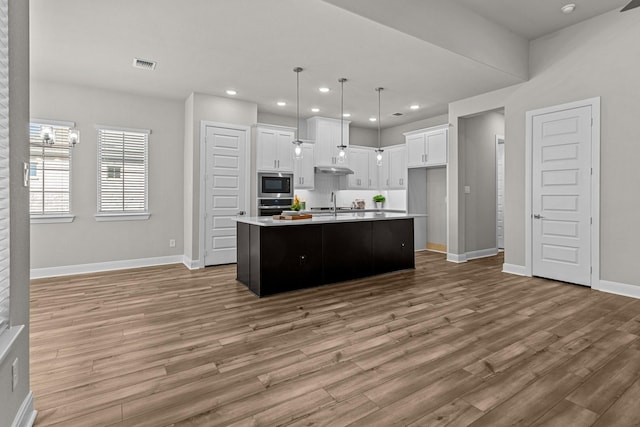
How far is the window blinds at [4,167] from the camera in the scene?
1510 mm

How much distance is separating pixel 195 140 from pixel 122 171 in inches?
52.1

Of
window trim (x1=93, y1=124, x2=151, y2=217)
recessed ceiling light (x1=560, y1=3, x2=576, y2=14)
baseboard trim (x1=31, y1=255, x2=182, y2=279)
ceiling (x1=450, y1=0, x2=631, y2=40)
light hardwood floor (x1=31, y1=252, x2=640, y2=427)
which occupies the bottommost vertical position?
light hardwood floor (x1=31, y1=252, x2=640, y2=427)

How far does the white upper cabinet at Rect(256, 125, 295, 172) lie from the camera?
21.0ft

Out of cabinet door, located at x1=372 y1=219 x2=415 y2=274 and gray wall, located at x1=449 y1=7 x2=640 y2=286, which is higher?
gray wall, located at x1=449 y1=7 x2=640 y2=286

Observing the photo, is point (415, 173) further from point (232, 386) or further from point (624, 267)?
point (232, 386)

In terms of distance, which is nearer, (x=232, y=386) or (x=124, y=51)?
(x=232, y=386)

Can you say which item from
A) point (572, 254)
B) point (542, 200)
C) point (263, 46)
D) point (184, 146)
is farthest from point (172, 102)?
point (572, 254)

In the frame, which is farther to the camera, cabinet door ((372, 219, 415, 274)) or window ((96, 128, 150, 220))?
window ((96, 128, 150, 220))

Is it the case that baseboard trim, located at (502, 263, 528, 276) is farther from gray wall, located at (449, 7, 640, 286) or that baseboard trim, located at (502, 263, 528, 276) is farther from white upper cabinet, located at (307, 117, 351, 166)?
white upper cabinet, located at (307, 117, 351, 166)

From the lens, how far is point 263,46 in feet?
13.4

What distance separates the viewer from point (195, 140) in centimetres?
572

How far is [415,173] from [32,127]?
7.00m

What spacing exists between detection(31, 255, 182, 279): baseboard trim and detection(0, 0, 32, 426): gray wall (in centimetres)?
412

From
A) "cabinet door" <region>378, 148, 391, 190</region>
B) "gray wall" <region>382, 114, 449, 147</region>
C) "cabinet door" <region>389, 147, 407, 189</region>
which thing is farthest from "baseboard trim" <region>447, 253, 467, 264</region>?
"gray wall" <region>382, 114, 449, 147</region>
